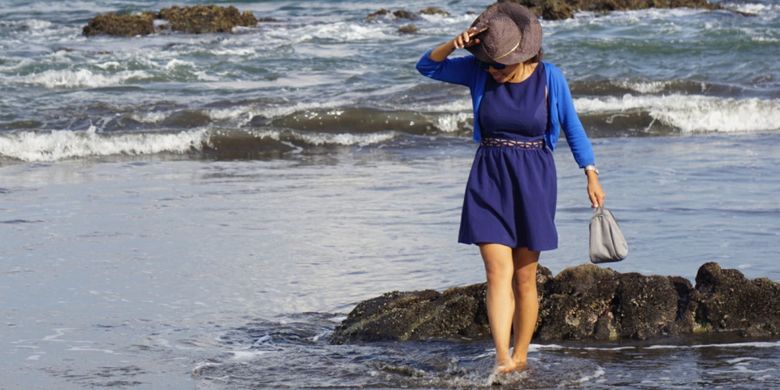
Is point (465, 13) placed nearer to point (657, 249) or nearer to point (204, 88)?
point (204, 88)

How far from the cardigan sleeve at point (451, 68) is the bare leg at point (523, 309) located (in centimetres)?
75

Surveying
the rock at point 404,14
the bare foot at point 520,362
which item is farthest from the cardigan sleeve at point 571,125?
the rock at point 404,14

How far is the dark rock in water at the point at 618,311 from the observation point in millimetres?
6188

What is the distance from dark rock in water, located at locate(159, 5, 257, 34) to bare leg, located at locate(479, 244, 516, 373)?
23249mm

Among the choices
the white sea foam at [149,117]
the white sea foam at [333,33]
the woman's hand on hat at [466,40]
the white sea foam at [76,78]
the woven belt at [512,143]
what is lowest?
the white sea foam at [149,117]

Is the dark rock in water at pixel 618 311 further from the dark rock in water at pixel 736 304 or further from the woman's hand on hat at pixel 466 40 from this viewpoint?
the woman's hand on hat at pixel 466 40

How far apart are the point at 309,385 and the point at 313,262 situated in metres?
2.52

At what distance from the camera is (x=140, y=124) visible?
15664 millimetres

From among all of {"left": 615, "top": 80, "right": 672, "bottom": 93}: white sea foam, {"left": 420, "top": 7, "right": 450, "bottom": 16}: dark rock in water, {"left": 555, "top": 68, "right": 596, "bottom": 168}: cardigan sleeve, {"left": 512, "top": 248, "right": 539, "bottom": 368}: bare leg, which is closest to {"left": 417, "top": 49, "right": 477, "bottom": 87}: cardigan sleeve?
{"left": 555, "top": 68, "right": 596, "bottom": 168}: cardigan sleeve

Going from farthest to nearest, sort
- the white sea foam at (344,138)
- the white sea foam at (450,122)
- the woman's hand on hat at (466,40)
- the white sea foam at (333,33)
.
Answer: the white sea foam at (333,33)
the white sea foam at (450,122)
the white sea foam at (344,138)
the woman's hand on hat at (466,40)

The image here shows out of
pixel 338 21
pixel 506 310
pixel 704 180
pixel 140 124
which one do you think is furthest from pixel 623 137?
pixel 338 21

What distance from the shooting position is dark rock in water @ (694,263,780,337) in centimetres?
618

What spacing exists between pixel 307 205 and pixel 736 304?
4382 mm

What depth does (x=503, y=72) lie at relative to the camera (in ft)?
17.5
